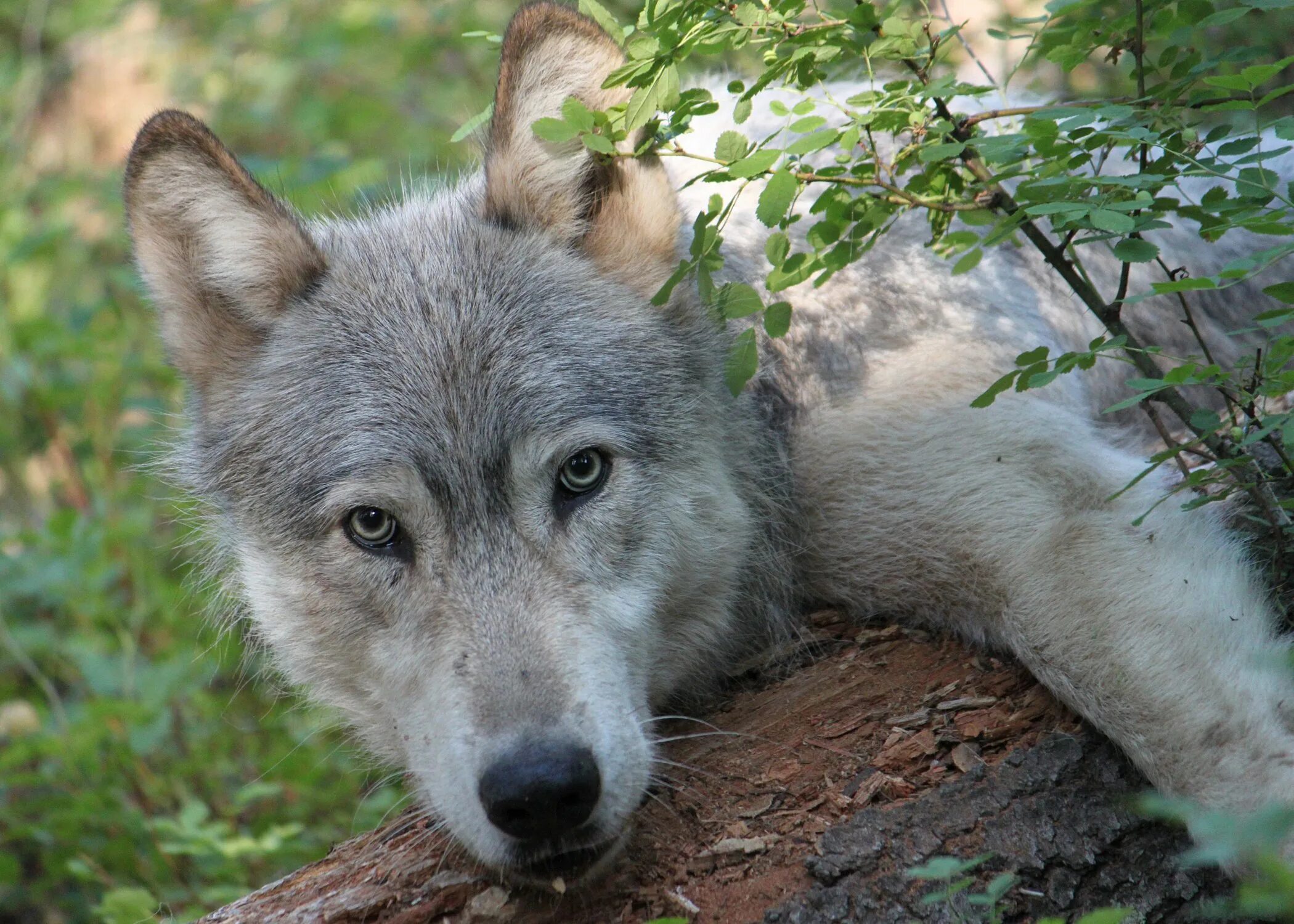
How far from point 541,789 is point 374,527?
35.9 inches

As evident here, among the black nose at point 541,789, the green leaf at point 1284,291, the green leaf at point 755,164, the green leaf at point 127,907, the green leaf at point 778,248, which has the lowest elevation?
the green leaf at point 127,907

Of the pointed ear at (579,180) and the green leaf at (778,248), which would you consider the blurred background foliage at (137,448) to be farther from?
the green leaf at (778,248)

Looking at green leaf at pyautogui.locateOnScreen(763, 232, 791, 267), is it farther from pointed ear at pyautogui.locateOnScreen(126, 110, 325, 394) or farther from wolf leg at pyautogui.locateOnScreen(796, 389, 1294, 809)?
pointed ear at pyautogui.locateOnScreen(126, 110, 325, 394)

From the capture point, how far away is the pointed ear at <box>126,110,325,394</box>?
326 centimetres

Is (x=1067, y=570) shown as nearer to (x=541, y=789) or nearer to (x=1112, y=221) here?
(x=1112, y=221)

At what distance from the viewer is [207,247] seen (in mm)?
3381

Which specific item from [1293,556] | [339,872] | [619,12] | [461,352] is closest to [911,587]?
[1293,556]

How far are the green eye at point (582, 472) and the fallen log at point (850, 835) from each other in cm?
71

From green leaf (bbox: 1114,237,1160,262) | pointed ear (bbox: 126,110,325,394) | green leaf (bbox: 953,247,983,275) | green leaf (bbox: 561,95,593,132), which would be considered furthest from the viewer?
pointed ear (bbox: 126,110,325,394)

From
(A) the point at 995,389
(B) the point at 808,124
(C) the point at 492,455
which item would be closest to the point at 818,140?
(B) the point at 808,124

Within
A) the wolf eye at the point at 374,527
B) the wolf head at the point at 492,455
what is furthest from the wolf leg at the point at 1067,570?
the wolf eye at the point at 374,527

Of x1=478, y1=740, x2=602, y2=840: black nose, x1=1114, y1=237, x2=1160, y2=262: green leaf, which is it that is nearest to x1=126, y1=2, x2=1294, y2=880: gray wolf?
x1=478, y1=740, x2=602, y2=840: black nose

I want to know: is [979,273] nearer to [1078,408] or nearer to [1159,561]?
[1078,408]

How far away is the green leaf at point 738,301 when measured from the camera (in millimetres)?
2980
